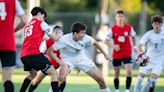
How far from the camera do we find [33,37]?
47.9ft

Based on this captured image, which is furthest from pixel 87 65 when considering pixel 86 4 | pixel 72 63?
pixel 86 4

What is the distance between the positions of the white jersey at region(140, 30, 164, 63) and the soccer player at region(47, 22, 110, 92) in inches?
81.2

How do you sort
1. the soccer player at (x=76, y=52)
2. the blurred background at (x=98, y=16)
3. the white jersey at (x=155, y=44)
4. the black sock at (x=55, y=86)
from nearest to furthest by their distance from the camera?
the black sock at (x=55, y=86), the soccer player at (x=76, y=52), the white jersey at (x=155, y=44), the blurred background at (x=98, y=16)

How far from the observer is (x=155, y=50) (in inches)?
692

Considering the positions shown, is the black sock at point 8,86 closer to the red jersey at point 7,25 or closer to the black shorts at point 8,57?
the black shorts at point 8,57

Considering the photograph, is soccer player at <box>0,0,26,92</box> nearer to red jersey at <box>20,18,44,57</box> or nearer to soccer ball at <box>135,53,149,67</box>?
red jersey at <box>20,18,44,57</box>

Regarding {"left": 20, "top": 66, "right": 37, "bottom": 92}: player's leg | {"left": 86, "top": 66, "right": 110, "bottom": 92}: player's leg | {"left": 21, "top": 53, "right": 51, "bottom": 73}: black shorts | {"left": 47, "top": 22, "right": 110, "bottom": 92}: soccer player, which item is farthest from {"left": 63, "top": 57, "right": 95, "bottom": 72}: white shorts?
{"left": 21, "top": 53, "right": 51, "bottom": 73}: black shorts

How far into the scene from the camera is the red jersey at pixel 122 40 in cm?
1969

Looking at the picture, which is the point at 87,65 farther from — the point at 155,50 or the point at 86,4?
the point at 86,4

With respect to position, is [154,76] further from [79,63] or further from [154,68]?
[79,63]

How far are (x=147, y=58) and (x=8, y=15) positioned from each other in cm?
530

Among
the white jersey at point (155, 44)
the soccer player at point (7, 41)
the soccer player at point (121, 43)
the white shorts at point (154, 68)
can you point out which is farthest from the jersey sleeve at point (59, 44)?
the soccer player at point (121, 43)

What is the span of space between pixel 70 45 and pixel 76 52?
0.30 m

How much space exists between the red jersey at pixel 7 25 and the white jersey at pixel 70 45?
9.52 ft
